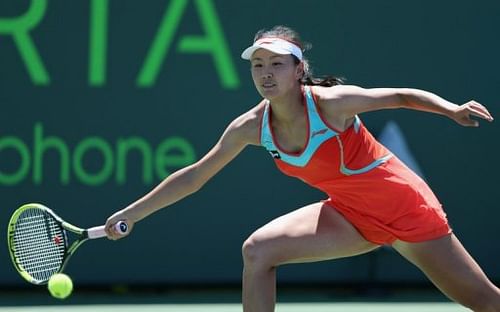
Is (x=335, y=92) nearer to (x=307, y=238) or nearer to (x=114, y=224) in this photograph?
(x=307, y=238)

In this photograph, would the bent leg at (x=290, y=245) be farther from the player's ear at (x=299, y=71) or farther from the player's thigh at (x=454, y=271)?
the player's ear at (x=299, y=71)

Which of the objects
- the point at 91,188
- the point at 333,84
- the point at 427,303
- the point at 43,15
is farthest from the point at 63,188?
the point at 333,84

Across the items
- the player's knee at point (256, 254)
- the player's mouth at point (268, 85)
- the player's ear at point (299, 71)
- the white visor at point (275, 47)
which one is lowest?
the player's knee at point (256, 254)

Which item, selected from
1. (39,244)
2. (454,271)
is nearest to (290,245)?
(454,271)

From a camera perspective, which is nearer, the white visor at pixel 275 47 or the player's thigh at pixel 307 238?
the player's thigh at pixel 307 238

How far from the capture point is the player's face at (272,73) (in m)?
3.98

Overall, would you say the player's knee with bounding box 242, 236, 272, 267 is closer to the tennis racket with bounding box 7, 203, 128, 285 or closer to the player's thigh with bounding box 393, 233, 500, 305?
the player's thigh with bounding box 393, 233, 500, 305

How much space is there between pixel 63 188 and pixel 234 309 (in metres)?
1.28

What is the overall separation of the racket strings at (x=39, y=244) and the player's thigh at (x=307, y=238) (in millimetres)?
923

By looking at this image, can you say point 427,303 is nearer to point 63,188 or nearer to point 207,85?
point 207,85

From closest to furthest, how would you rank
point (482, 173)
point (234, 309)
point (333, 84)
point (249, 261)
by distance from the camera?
point (249, 261) → point (333, 84) → point (234, 309) → point (482, 173)

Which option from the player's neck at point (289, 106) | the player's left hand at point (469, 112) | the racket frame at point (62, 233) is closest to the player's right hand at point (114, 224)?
the racket frame at point (62, 233)

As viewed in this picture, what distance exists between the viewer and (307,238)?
3.96 metres

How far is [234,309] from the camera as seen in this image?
242 inches
